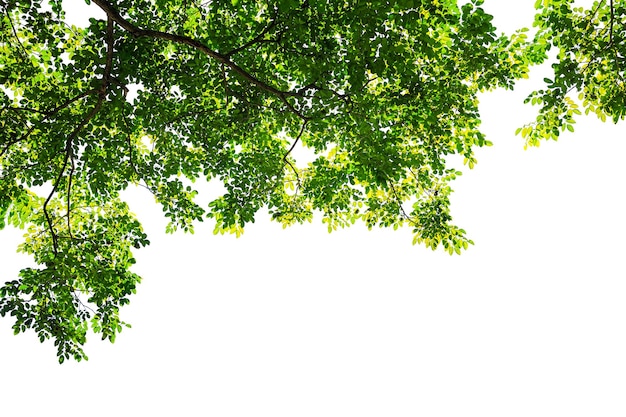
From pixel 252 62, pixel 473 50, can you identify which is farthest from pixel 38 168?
pixel 473 50

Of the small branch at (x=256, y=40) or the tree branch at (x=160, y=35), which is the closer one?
the tree branch at (x=160, y=35)

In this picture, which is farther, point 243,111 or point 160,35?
point 243,111

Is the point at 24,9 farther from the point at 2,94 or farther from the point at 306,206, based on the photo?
the point at 306,206

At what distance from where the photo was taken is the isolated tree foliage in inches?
245

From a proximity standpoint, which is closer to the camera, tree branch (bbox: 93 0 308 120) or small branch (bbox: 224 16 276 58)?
tree branch (bbox: 93 0 308 120)

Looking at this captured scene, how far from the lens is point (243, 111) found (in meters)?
7.29

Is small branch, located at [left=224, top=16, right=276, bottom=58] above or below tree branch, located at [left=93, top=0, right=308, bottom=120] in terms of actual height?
above

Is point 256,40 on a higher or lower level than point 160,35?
higher

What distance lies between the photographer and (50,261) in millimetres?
6773

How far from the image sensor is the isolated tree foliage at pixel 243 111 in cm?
623

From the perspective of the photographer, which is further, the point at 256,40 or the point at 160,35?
the point at 256,40

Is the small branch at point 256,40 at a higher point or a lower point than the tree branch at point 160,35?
higher

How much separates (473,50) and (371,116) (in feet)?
5.66

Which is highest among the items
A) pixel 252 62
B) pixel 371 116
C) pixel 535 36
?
pixel 535 36
